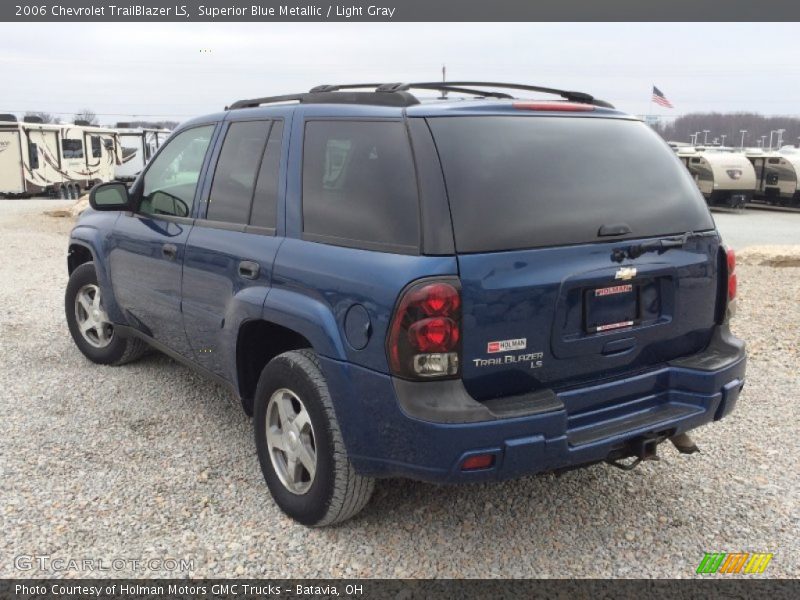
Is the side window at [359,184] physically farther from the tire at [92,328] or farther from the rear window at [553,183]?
the tire at [92,328]

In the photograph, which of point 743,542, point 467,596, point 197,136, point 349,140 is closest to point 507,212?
point 349,140

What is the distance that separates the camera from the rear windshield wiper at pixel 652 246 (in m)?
2.99

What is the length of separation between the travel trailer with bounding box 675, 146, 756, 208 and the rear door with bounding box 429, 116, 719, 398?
72.1ft

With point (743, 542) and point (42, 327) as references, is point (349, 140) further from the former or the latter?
point (42, 327)

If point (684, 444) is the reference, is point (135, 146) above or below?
above

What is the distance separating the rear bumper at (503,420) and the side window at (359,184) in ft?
1.80

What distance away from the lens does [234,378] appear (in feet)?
12.2

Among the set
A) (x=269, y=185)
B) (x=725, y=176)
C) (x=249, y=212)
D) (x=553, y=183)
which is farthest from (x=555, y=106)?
(x=725, y=176)

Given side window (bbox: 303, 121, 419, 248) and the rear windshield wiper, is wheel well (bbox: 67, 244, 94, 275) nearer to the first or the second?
side window (bbox: 303, 121, 419, 248)

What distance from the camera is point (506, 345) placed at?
276 cm

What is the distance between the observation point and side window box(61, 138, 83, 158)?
26766 mm

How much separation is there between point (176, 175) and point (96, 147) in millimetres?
26695

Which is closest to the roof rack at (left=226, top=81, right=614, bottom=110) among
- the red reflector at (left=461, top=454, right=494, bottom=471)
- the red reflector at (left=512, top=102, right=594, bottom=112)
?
the red reflector at (left=512, top=102, right=594, bottom=112)

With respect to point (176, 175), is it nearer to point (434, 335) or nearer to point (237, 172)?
point (237, 172)
